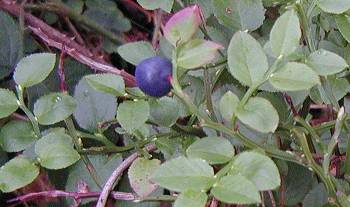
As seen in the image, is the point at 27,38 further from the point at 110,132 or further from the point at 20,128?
the point at 20,128

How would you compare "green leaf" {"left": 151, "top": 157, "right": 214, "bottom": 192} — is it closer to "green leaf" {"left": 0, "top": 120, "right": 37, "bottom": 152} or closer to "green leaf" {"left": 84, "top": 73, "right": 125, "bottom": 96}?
"green leaf" {"left": 84, "top": 73, "right": 125, "bottom": 96}

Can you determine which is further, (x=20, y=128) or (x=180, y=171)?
(x=20, y=128)

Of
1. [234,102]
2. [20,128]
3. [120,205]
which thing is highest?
[234,102]

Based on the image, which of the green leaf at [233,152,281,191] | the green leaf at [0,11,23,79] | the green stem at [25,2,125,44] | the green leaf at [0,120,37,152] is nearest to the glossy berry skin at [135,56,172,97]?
the green leaf at [233,152,281,191]

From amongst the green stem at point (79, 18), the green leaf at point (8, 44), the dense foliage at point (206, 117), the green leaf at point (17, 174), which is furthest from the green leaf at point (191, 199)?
the green stem at point (79, 18)

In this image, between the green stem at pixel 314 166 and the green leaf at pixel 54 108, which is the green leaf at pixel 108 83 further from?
the green stem at pixel 314 166

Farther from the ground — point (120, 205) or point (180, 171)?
point (180, 171)

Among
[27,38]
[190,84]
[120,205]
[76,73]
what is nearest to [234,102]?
[190,84]
